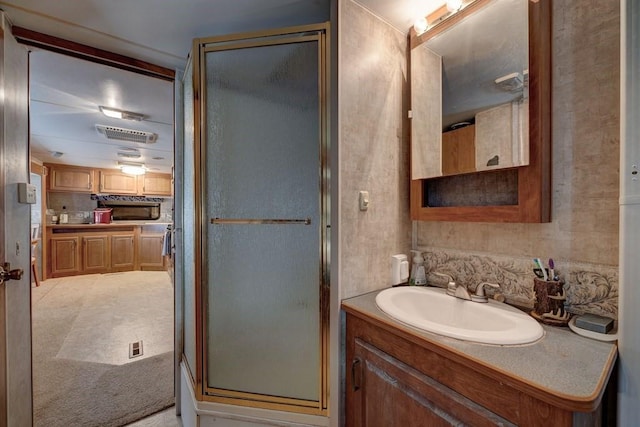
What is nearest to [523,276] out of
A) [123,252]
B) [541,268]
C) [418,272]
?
[541,268]

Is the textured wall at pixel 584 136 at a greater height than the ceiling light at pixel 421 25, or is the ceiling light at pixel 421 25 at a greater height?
the ceiling light at pixel 421 25

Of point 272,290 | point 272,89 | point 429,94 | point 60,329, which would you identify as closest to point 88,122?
point 60,329

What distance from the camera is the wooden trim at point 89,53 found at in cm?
137

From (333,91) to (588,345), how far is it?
1.18 metres

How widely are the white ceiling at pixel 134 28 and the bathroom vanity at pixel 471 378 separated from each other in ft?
4.48

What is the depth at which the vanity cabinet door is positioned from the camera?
70 cm

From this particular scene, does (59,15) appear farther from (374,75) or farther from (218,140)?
(374,75)

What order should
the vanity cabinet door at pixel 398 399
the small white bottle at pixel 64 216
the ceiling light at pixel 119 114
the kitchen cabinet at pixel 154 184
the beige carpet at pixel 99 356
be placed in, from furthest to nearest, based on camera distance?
the kitchen cabinet at pixel 154 184
the small white bottle at pixel 64 216
the ceiling light at pixel 119 114
the beige carpet at pixel 99 356
the vanity cabinet door at pixel 398 399

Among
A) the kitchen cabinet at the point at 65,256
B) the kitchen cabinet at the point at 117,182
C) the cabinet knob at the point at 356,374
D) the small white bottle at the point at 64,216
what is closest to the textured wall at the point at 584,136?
the cabinet knob at the point at 356,374

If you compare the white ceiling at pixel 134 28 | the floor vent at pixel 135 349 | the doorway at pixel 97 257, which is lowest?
the floor vent at pixel 135 349

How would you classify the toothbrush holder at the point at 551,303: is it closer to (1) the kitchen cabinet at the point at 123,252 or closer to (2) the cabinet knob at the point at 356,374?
(2) the cabinet knob at the point at 356,374

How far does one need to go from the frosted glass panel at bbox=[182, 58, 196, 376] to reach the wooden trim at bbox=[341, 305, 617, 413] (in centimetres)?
104

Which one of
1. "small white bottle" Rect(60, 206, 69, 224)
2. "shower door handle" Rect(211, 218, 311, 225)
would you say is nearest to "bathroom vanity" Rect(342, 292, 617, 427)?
"shower door handle" Rect(211, 218, 311, 225)

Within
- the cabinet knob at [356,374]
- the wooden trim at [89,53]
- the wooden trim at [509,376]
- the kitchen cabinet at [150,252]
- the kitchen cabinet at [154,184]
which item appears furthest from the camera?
the kitchen cabinet at [154,184]
